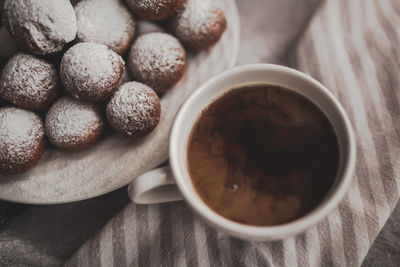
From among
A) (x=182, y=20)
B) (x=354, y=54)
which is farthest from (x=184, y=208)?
(x=354, y=54)

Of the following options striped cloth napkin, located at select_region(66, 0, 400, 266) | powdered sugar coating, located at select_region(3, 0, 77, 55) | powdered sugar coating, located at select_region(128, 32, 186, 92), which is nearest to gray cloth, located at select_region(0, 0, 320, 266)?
striped cloth napkin, located at select_region(66, 0, 400, 266)

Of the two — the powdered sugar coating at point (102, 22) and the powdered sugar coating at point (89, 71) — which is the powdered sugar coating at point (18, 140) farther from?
the powdered sugar coating at point (102, 22)

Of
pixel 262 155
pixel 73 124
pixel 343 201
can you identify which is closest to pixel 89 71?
pixel 73 124

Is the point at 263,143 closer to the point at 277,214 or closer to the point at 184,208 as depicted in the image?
the point at 277,214

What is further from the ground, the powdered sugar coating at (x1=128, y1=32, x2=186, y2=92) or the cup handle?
the powdered sugar coating at (x1=128, y1=32, x2=186, y2=92)

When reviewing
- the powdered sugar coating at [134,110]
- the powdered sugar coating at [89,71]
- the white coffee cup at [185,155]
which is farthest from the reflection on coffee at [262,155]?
the powdered sugar coating at [89,71]

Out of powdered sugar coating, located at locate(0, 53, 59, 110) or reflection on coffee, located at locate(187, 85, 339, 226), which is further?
powdered sugar coating, located at locate(0, 53, 59, 110)

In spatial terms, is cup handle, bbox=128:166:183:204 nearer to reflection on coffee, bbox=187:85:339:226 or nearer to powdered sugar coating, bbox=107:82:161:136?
reflection on coffee, bbox=187:85:339:226
